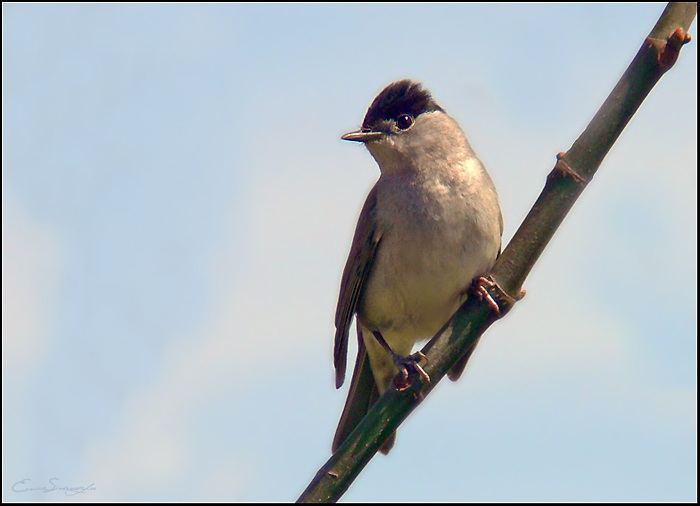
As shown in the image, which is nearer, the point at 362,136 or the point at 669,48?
the point at 669,48

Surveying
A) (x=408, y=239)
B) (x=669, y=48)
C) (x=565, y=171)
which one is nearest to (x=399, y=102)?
(x=408, y=239)

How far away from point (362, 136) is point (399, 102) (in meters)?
0.42

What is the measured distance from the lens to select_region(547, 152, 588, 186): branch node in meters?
2.96

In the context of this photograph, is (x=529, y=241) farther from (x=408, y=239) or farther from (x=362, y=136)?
(x=362, y=136)

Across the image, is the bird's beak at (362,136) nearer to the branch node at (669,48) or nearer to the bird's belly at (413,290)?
the bird's belly at (413,290)

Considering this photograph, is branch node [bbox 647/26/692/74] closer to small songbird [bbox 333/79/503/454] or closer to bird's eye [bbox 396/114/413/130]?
small songbird [bbox 333/79/503/454]

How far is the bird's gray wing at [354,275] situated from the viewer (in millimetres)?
6152

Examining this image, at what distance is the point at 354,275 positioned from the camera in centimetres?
627

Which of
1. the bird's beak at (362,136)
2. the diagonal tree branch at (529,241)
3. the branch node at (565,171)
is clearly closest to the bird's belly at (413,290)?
the bird's beak at (362,136)

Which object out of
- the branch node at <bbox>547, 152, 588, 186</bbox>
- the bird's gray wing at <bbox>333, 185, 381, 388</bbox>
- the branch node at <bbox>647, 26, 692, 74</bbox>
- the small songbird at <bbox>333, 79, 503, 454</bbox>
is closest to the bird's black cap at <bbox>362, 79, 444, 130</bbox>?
the small songbird at <bbox>333, 79, 503, 454</bbox>

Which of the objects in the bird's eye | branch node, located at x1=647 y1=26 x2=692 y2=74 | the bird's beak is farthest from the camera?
the bird's eye

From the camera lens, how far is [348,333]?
248 inches

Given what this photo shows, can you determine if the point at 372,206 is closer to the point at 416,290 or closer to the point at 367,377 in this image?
the point at 416,290

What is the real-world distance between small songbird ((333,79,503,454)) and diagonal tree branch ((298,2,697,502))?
238 cm
